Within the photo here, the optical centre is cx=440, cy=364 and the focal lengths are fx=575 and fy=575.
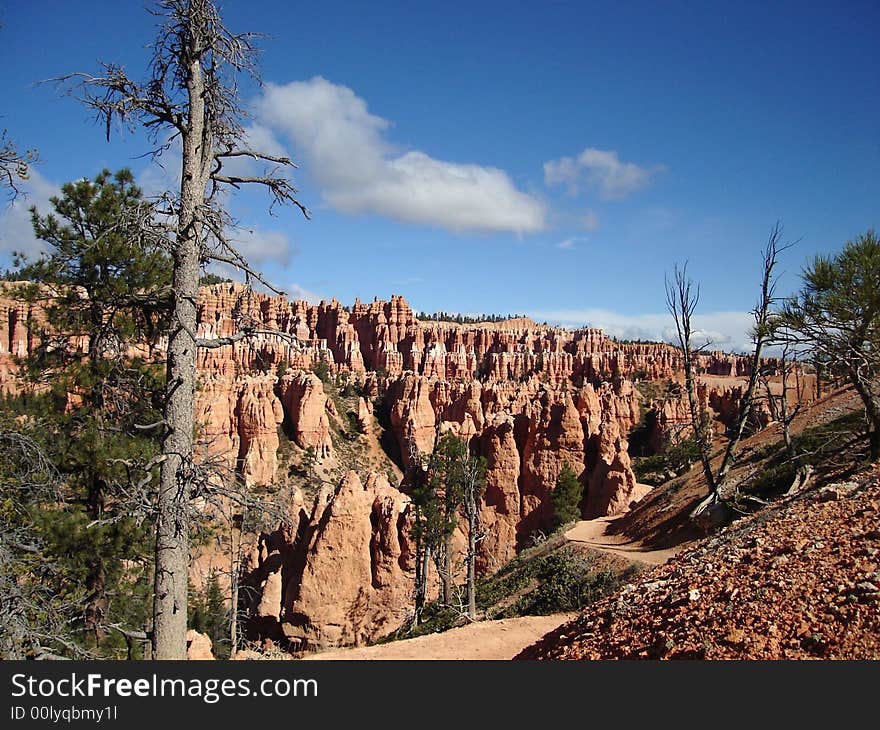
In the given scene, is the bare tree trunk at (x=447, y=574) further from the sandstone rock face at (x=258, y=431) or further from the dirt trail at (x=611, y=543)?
the sandstone rock face at (x=258, y=431)

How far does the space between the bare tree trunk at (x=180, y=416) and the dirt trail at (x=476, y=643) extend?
7.65 metres

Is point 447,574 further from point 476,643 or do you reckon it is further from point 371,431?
point 371,431

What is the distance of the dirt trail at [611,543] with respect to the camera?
1577cm

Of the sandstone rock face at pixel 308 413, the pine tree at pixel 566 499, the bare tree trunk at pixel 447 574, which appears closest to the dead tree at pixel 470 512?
the bare tree trunk at pixel 447 574

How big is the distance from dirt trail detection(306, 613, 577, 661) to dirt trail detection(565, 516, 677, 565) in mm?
3636

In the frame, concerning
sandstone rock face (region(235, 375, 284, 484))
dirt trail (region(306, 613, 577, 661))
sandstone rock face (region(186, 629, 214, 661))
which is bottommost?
sandstone rock face (region(186, 629, 214, 661))

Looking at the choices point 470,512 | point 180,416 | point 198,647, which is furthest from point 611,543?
point 180,416

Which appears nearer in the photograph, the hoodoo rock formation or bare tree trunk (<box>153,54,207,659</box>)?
bare tree trunk (<box>153,54,207,659</box>)

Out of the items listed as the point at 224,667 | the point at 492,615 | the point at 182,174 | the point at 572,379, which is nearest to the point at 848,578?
the point at 224,667

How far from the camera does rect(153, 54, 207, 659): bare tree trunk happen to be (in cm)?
Answer: 401

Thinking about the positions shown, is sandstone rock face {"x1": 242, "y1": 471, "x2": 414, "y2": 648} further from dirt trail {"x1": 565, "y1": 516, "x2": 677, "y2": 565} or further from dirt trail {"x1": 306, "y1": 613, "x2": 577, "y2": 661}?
dirt trail {"x1": 306, "y1": 613, "x2": 577, "y2": 661}

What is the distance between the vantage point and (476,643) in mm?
11195

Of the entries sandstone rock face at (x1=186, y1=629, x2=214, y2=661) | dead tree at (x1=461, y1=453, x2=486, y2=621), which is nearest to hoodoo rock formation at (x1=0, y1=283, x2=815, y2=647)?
dead tree at (x1=461, y1=453, x2=486, y2=621)

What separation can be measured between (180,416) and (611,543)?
18.7 m
